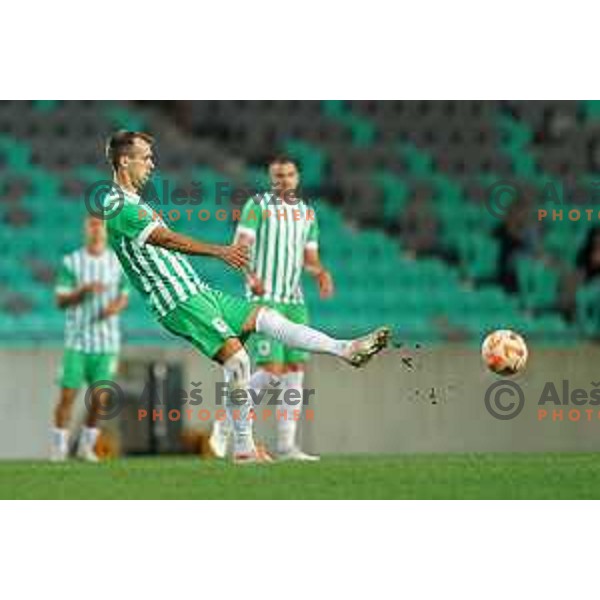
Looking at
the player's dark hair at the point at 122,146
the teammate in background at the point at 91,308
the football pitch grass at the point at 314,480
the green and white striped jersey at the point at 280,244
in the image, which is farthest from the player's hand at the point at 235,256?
the teammate in background at the point at 91,308

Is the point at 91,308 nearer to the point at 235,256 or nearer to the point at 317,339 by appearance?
the point at 317,339

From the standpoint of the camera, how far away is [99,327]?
14352 mm

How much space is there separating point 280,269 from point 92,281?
2763 mm

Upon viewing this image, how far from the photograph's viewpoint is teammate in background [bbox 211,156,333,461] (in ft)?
38.3

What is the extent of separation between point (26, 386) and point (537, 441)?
13.7 feet

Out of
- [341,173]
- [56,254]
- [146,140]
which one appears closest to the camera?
[146,140]

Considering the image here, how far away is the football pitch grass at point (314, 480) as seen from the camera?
30.4 feet

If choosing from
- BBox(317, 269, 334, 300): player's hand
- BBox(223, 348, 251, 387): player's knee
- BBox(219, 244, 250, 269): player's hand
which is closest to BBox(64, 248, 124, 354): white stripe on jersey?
BBox(317, 269, 334, 300): player's hand

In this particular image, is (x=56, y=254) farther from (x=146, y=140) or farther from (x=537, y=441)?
(x=146, y=140)

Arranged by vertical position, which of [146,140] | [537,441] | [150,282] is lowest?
[537,441]

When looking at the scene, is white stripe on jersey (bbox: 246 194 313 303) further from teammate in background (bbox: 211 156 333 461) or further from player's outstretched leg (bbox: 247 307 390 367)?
player's outstretched leg (bbox: 247 307 390 367)

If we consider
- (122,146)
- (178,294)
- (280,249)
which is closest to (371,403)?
(280,249)

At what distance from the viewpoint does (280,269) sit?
11.9 metres

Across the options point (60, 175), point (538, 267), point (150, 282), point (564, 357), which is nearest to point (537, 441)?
point (564, 357)
